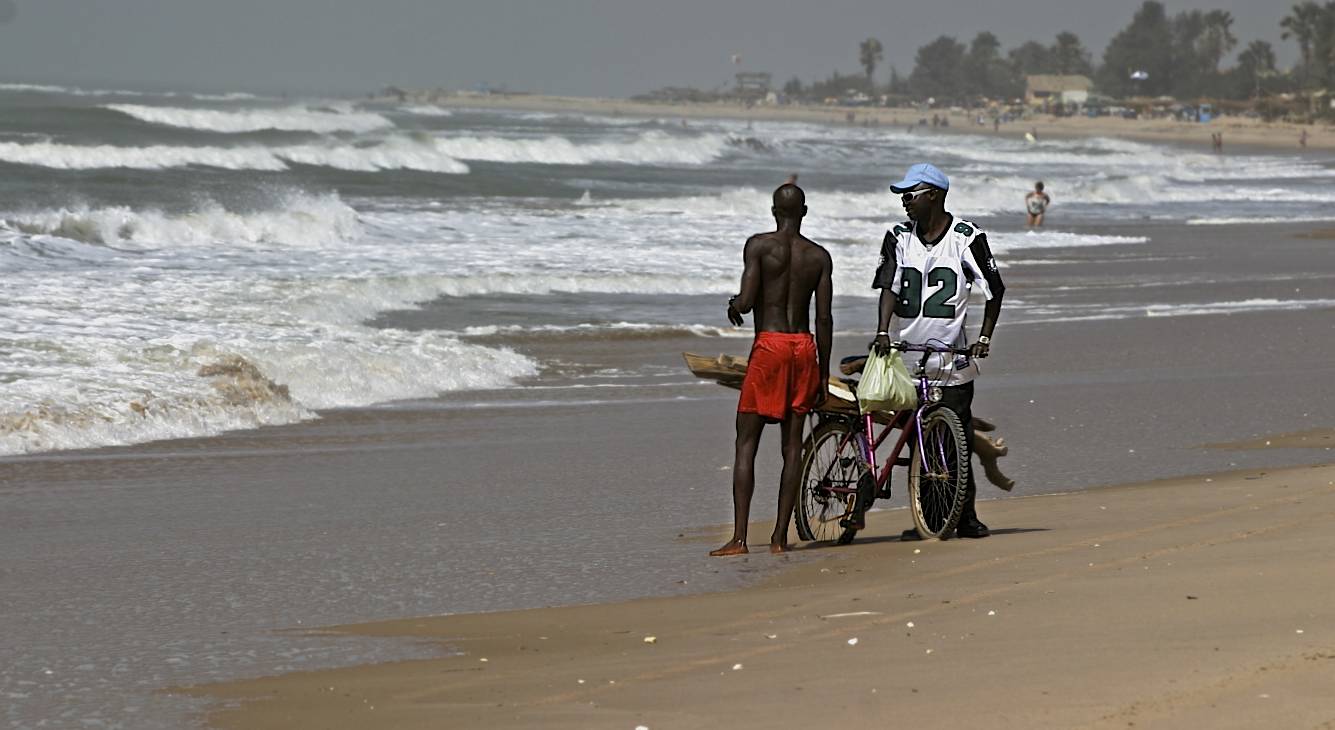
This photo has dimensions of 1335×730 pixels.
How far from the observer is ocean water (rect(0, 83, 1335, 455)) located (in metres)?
12.1

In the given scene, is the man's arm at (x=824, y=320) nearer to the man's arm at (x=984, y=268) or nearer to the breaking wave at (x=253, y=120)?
the man's arm at (x=984, y=268)

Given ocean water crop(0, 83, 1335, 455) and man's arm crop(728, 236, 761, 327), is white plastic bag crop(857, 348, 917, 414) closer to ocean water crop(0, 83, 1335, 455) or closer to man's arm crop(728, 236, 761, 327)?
man's arm crop(728, 236, 761, 327)

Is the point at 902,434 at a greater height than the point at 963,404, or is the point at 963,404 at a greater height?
the point at 963,404

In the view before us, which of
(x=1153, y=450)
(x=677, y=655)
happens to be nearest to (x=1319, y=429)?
(x=1153, y=450)

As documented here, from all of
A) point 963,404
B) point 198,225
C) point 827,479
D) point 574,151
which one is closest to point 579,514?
point 827,479

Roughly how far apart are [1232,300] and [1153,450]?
10.5 m

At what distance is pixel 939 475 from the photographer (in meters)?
6.93

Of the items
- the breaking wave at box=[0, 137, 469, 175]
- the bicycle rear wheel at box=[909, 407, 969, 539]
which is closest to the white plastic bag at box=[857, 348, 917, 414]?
the bicycle rear wheel at box=[909, 407, 969, 539]

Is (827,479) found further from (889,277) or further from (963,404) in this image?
(889,277)

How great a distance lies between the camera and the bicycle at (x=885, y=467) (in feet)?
22.6

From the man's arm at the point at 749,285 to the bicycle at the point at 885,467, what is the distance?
0.63 meters

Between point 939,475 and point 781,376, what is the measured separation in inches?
30.3

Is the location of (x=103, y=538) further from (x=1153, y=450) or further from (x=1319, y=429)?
(x=1319, y=429)

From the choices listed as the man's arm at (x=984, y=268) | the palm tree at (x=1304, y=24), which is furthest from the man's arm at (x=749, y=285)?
the palm tree at (x=1304, y=24)
